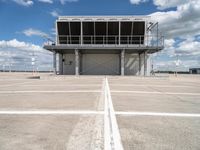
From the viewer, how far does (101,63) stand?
31.1m

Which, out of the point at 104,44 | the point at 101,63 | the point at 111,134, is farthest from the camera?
the point at 101,63

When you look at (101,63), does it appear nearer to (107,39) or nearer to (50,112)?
(107,39)

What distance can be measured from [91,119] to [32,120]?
1581 mm

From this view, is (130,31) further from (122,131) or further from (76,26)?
(122,131)

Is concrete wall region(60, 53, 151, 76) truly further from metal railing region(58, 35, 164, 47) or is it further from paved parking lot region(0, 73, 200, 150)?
paved parking lot region(0, 73, 200, 150)

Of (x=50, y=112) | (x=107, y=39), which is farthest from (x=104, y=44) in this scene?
(x=50, y=112)

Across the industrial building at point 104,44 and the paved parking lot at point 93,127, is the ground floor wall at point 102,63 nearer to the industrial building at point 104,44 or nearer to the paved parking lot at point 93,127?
the industrial building at point 104,44

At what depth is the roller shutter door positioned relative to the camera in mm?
31031

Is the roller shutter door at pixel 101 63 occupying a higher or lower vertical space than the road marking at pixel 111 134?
higher

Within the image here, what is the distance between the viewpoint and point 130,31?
29.4 m

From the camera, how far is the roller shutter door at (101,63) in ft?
102

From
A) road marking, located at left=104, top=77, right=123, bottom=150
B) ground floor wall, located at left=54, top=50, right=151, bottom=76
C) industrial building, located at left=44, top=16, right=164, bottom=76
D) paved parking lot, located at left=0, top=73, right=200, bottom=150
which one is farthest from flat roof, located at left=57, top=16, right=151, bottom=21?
road marking, located at left=104, top=77, right=123, bottom=150

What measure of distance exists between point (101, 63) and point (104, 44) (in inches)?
148

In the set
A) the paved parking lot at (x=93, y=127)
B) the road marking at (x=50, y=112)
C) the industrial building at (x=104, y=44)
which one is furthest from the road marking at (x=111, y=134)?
the industrial building at (x=104, y=44)
